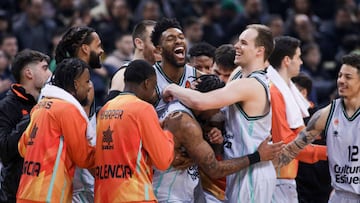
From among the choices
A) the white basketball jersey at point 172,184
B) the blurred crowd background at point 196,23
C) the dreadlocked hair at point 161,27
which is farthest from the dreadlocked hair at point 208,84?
the blurred crowd background at point 196,23

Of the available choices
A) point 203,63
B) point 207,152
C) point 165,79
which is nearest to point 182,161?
point 207,152

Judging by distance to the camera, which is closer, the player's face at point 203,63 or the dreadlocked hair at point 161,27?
the dreadlocked hair at point 161,27

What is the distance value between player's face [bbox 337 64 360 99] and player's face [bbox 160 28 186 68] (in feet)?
5.11

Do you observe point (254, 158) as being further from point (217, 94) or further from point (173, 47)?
point (173, 47)

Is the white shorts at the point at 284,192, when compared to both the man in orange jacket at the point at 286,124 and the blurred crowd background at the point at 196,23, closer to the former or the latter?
the man in orange jacket at the point at 286,124

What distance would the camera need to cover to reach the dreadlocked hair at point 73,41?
8859 mm

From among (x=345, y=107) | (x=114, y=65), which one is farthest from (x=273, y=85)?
(x=114, y=65)

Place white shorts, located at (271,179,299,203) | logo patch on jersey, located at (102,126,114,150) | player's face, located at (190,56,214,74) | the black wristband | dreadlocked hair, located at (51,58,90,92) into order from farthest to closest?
player's face, located at (190,56,214,74) < white shorts, located at (271,179,299,203) < the black wristband < dreadlocked hair, located at (51,58,90,92) < logo patch on jersey, located at (102,126,114,150)

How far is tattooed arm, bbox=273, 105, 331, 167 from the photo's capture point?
8.78 meters

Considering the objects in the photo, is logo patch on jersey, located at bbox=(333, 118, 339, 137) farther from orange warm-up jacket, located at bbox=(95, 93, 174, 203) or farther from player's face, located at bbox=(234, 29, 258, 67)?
orange warm-up jacket, located at bbox=(95, 93, 174, 203)

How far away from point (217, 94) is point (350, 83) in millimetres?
1580

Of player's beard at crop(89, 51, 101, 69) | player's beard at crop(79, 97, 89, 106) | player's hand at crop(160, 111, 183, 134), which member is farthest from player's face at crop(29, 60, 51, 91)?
player's hand at crop(160, 111, 183, 134)

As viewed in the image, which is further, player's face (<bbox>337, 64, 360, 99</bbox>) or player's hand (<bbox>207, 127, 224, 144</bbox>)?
player's face (<bbox>337, 64, 360, 99</bbox>)

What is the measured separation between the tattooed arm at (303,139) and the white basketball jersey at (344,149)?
7cm
